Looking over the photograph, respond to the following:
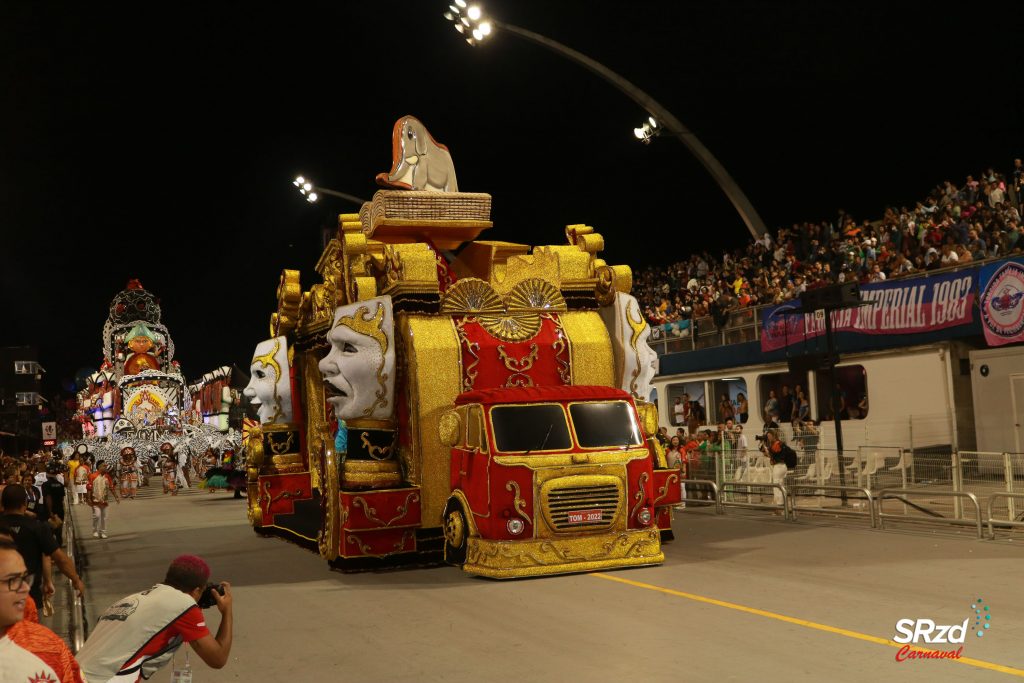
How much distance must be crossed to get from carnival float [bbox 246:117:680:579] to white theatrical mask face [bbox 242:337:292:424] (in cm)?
123

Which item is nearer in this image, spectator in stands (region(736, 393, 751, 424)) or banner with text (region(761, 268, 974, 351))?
banner with text (region(761, 268, 974, 351))

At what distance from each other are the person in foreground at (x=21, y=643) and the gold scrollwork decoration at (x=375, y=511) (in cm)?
924

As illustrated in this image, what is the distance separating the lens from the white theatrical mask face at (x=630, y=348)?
14195 millimetres

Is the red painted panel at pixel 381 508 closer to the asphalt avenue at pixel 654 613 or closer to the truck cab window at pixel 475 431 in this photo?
the asphalt avenue at pixel 654 613

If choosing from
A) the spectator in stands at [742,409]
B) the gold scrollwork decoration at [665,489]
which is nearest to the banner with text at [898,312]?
the spectator in stands at [742,409]

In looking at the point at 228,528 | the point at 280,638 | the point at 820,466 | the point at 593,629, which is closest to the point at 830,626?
the point at 593,629

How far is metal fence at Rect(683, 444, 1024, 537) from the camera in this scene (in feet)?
46.3

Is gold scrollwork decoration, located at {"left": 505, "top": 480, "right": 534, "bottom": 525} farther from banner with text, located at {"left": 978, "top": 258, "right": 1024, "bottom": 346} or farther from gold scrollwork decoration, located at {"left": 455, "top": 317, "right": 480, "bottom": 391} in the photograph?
banner with text, located at {"left": 978, "top": 258, "right": 1024, "bottom": 346}

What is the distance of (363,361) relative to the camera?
42.2 ft

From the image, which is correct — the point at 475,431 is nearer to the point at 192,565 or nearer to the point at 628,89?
the point at 192,565

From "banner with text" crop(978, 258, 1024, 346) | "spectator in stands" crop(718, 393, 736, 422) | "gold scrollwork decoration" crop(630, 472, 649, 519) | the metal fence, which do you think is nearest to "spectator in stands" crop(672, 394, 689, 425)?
"spectator in stands" crop(718, 393, 736, 422)

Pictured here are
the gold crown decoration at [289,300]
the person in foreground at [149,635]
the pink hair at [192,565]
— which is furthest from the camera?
the gold crown decoration at [289,300]

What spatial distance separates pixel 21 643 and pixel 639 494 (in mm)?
9361

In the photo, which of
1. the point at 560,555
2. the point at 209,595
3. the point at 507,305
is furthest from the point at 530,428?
the point at 209,595
